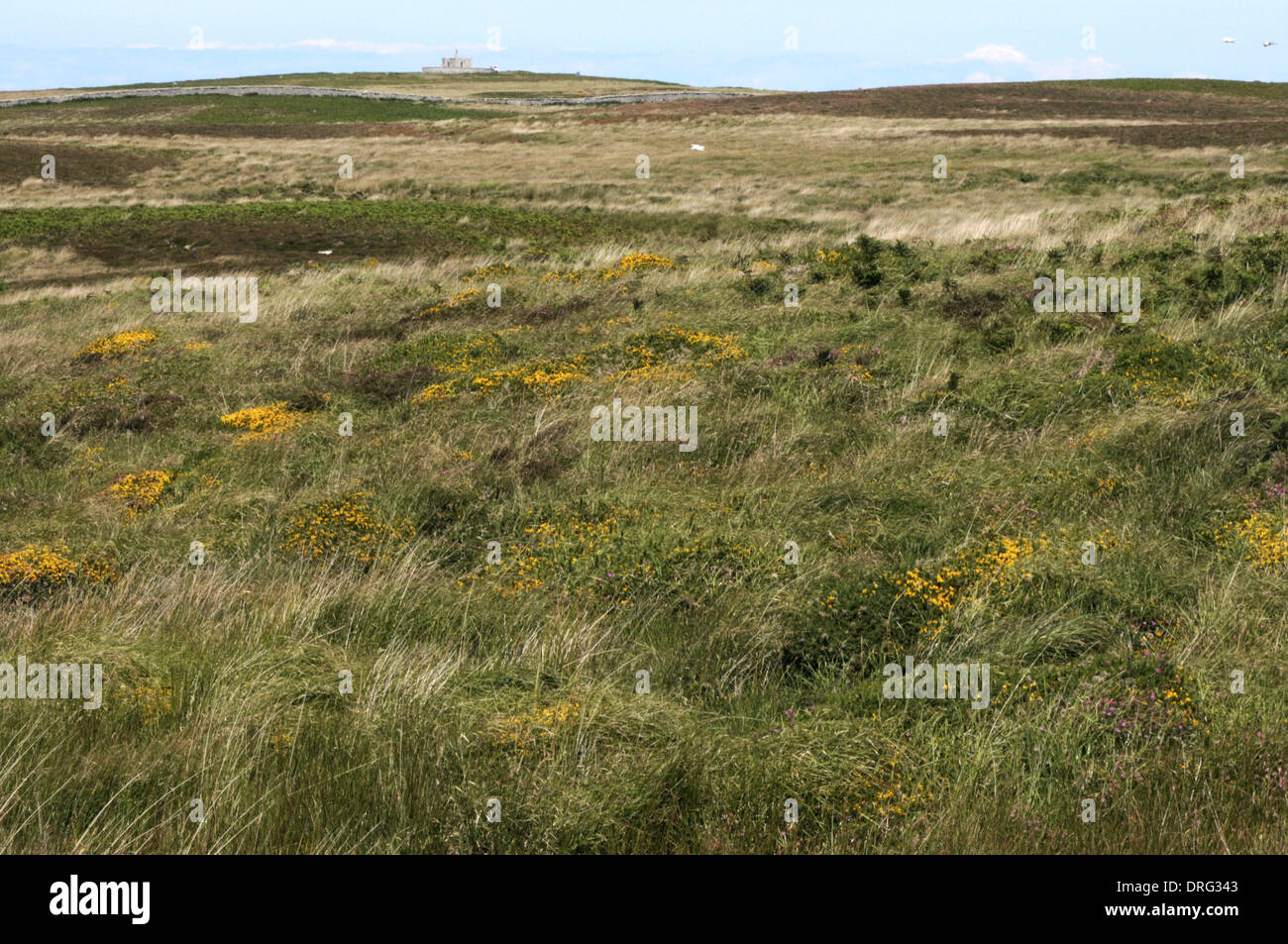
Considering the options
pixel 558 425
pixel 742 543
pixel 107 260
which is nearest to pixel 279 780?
pixel 742 543

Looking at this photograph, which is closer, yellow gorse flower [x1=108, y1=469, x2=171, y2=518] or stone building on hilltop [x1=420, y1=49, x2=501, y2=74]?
yellow gorse flower [x1=108, y1=469, x2=171, y2=518]

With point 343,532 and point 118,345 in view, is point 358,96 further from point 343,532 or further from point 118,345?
point 343,532

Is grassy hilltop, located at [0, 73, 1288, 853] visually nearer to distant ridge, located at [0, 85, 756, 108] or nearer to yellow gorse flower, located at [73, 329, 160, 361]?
yellow gorse flower, located at [73, 329, 160, 361]

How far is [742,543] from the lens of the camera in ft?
21.4

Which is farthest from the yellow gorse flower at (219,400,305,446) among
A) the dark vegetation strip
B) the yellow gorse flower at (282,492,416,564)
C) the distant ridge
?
the distant ridge

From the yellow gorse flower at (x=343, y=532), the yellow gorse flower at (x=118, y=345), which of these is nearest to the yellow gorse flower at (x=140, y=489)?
the yellow gorse flower at (x=343, y=532)

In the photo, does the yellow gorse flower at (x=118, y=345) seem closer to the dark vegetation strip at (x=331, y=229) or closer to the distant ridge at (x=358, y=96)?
the dark vegetation strip at (x=331, y=229)

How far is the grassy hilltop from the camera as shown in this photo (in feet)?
12.1

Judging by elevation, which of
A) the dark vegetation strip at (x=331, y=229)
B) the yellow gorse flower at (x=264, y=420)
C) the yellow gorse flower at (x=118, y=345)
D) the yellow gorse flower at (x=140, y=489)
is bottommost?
the yellow gorse flower at (x=140, y=489)

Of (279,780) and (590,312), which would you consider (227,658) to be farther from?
(590,312)

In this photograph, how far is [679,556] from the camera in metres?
6.38

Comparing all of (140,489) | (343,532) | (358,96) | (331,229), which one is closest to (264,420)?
(140,489)

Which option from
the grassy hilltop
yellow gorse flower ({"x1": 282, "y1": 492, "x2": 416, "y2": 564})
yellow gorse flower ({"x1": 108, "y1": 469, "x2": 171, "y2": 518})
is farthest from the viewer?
yellow gorse flower ({"x1": 108, "y1": 469, "x2": 171, "y2": 518})

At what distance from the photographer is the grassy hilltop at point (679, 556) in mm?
3693
